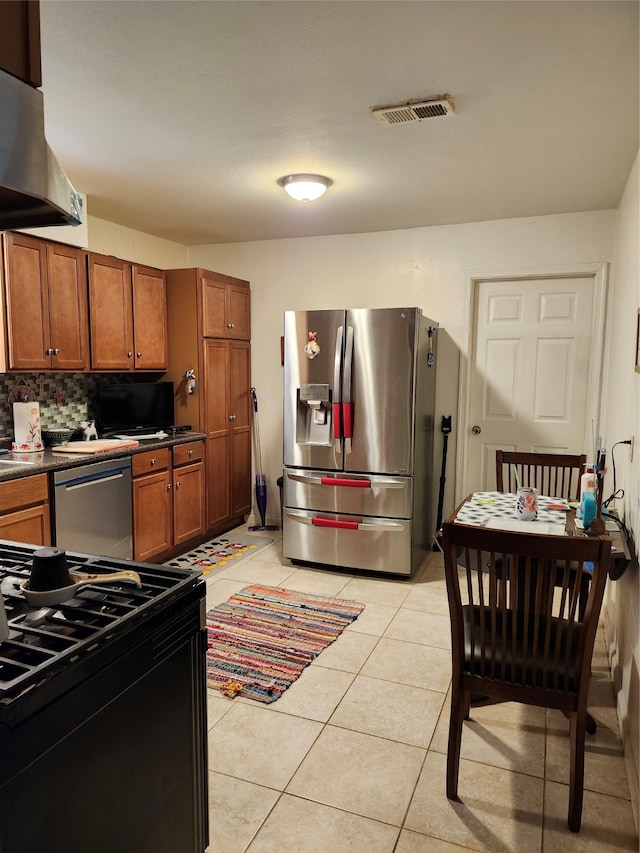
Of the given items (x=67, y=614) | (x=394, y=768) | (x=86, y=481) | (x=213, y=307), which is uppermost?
(x=213, y=307)

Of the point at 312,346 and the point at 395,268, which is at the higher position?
the point at 395,268

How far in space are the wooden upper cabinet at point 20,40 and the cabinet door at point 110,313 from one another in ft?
9.19

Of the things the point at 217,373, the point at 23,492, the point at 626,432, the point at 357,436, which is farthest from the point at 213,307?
the point at 626,432

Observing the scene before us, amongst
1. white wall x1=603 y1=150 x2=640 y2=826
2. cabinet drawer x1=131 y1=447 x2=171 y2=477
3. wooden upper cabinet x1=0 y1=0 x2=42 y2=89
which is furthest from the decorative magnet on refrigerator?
wooden upper cabinet x1=0 y1=0 x2=42 y2=89

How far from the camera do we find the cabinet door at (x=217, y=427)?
456 centimetres

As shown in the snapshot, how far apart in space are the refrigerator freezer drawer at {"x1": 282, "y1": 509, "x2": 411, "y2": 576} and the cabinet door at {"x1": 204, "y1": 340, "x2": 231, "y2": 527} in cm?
79

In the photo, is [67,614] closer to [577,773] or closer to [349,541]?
[577,773]

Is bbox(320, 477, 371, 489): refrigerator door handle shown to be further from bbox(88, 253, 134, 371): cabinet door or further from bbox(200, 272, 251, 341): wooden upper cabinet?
bbox(88, 253, 134, 371): cabinet door

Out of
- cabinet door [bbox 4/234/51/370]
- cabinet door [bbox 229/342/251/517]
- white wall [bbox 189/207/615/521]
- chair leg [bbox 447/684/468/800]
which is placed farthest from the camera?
cabinet door [bbox 229/342/251/517]

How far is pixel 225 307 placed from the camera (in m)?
4.73

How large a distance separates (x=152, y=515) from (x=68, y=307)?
1.46 metres

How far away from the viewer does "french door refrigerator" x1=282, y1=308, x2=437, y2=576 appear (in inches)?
149

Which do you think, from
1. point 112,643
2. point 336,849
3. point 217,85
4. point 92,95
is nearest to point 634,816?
point 336,849

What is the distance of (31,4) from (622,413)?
2.88 metres
